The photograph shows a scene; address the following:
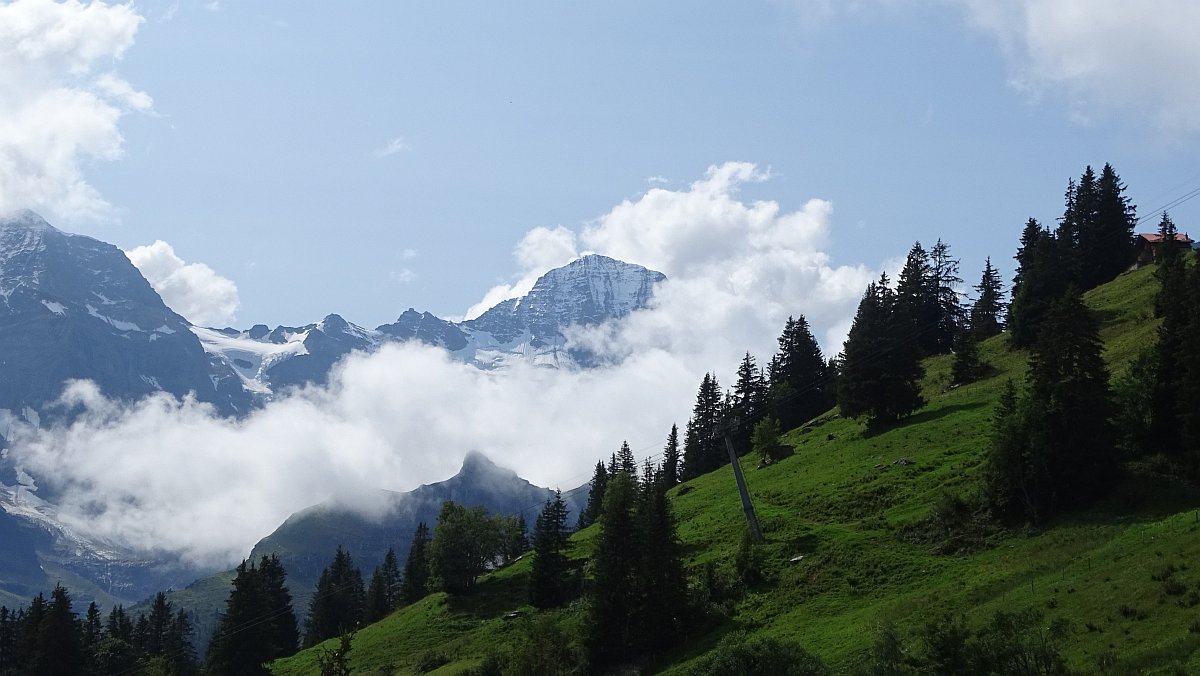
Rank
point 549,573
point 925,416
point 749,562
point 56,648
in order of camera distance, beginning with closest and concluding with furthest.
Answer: point 749,562 < point 549,573 < point 925,416 < point 56,648

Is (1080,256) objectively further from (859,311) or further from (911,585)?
(911,585)

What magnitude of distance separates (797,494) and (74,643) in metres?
76.1

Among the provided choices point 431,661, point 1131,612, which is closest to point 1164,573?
point 1131,612

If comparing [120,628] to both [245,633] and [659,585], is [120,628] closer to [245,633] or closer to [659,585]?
[245,633]

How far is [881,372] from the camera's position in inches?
3962

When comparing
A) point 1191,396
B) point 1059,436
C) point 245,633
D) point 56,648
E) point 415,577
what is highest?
point 415,577

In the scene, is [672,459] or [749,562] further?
[672,459]

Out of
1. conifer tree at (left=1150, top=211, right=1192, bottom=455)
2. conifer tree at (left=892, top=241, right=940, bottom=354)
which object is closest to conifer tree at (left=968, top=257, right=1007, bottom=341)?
conifer tree at (left=892, top=241, right=940, bottom=354)

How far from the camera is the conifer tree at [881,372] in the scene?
326ft

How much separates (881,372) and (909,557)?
37223 millimetres

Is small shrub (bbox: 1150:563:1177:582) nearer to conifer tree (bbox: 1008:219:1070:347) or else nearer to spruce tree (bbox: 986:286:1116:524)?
spruce tree (bbox: 986:286:1116:524)

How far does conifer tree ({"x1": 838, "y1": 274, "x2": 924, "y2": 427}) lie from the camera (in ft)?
326

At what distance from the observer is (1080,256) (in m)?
124

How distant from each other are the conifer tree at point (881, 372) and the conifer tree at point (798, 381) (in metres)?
25.8
